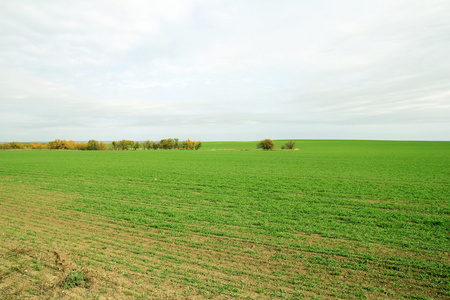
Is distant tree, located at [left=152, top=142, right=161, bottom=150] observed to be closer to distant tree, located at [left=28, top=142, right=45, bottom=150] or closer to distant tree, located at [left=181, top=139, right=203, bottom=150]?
distant tree, located at [left=181, top=139, right=203, bottom=150]

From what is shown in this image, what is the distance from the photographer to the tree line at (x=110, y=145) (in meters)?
76.6

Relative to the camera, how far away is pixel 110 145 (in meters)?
80.9

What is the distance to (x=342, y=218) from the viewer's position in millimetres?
9344

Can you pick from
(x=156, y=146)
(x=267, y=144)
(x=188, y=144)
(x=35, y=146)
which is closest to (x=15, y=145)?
(x=35, y=146)

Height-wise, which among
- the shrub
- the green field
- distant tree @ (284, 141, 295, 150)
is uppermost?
the shrub

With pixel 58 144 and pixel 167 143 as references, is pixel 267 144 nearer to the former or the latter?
pixel 167 143

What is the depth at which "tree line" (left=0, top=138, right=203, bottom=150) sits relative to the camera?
7656 centimetres

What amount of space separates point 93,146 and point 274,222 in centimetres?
8193

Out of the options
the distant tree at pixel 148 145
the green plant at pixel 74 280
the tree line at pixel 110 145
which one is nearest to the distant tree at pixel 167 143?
the tree line at pixel 110 145

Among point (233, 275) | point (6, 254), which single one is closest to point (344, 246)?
point (233, 275)

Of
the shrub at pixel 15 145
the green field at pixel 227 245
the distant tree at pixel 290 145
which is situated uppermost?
the shrub at pixel 15 145

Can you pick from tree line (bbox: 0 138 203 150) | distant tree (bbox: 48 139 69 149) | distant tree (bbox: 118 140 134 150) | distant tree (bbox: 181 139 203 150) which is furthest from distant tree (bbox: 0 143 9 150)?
distant tree (bbox: 181 139 203 150)

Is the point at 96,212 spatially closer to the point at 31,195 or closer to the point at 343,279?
the point at 31,195

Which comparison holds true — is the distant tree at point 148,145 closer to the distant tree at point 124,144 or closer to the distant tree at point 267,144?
the distant tree at point 124,144
